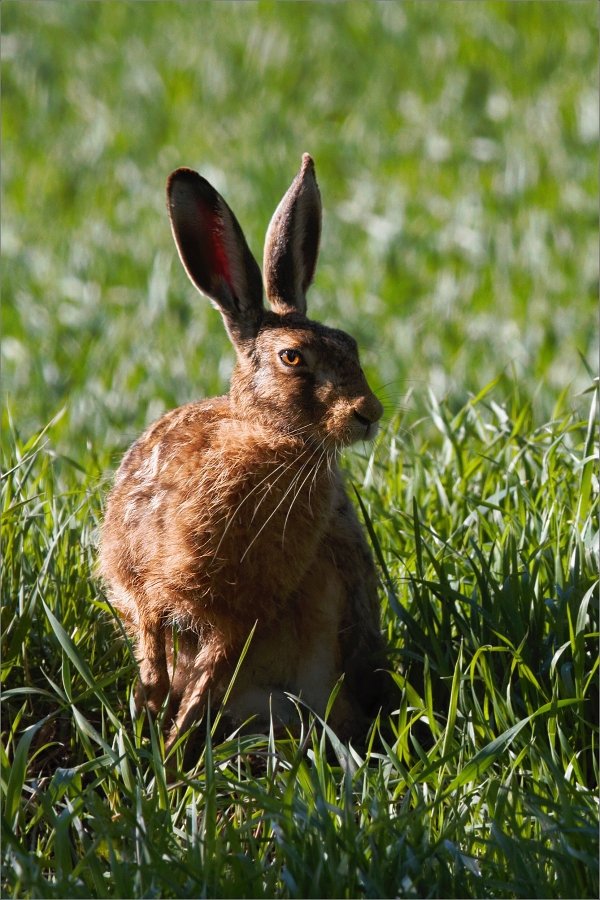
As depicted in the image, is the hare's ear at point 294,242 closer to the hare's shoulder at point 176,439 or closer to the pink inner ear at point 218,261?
the pink inner ear at point 218,261

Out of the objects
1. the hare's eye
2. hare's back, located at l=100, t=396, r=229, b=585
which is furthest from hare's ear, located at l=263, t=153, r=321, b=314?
hare's back, located at l=100, t=396, r=229, b=585

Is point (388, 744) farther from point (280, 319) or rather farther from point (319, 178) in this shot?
point (319, 178)

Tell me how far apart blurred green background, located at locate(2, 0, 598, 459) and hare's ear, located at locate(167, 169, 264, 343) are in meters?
1.23

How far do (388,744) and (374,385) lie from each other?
2701mm

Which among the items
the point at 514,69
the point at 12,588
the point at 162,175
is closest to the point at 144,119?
the point at 162,175

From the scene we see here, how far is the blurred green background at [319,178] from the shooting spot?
5992mm

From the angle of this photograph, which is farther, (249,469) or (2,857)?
(249,469)

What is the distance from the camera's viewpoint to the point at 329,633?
3.05 metres

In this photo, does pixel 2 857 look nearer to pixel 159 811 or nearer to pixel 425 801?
pixel 159 811

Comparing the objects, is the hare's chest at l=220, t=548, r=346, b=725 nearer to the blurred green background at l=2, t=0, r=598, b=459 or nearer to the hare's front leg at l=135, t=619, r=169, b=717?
the hare's front leg at l=135, t=619, r=169, b=717

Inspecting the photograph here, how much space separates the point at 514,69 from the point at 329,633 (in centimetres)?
768

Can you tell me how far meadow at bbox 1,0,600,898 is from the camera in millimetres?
2447

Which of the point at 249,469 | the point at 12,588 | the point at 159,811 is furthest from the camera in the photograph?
the point at 12,588

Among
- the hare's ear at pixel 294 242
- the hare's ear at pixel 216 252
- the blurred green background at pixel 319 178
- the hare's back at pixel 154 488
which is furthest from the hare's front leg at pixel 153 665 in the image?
the blurred green background at pixel 319 178
